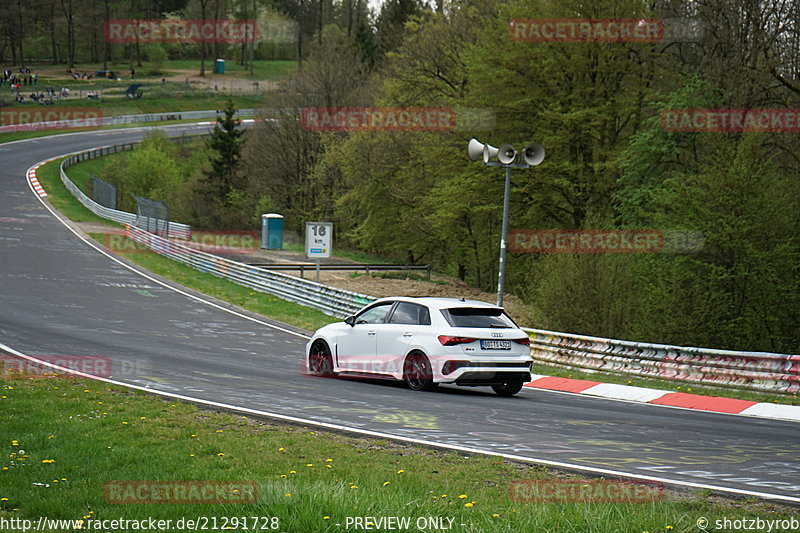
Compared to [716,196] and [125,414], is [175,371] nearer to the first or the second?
[125,414]

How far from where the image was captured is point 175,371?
16016mm

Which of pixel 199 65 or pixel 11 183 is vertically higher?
pixel 199 65

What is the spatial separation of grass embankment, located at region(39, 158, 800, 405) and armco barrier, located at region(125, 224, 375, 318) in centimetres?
37

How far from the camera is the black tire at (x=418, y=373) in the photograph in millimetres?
14411

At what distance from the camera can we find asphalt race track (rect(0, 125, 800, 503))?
30.3ft

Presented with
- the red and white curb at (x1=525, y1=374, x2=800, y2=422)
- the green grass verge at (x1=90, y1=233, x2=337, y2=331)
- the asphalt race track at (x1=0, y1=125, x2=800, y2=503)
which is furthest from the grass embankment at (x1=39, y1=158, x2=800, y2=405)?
the asphalt race track at (x1=0, y1=125, x2=800, y2=503)

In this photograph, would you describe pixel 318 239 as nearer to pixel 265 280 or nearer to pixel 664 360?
pixel 265 280

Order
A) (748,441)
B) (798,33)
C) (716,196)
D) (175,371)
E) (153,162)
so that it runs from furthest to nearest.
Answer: (153,162) → (798,33) → (716,196) → (175,371) → (748,441)

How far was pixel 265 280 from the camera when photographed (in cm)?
3381

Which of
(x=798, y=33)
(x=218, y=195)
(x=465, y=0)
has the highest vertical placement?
(x=465, y=0)

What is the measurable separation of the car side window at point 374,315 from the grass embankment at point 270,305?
508 centimetres

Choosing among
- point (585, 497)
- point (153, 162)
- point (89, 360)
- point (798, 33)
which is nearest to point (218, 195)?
point (153, 162)

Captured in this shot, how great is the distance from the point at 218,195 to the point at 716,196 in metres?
51.8

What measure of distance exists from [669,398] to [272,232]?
36.6m
